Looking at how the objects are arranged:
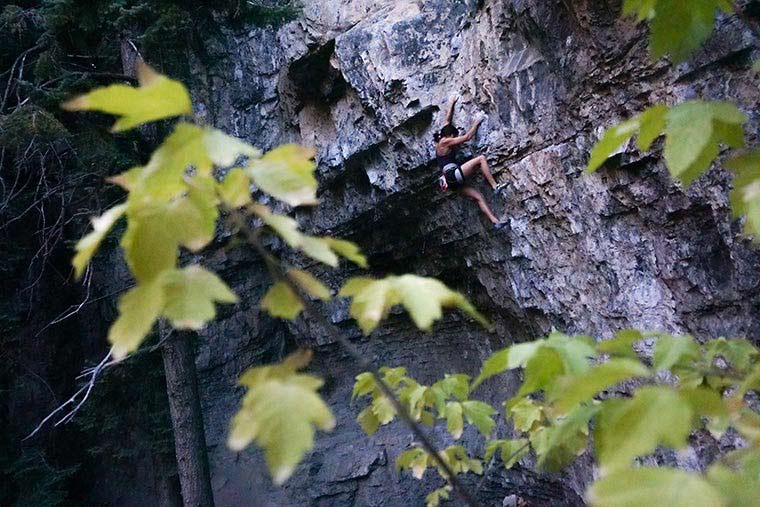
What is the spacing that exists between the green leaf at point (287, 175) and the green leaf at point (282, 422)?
0.24 meters

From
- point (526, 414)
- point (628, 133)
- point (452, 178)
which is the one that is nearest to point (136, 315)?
point (628, 133)

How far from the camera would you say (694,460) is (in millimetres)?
4449

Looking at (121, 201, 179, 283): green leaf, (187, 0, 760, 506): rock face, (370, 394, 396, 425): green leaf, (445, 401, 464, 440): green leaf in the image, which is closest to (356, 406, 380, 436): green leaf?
(370, 394, 396, 425): green leaf

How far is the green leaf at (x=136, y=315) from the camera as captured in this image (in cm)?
68

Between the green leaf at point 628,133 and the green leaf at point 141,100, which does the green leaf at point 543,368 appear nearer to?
the green leaf at point 628,133

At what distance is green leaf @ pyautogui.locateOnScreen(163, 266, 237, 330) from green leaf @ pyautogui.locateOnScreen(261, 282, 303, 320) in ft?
0.23

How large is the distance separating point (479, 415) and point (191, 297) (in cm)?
104

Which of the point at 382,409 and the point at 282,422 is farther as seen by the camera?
the point at 382,409

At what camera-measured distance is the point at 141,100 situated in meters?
0.68

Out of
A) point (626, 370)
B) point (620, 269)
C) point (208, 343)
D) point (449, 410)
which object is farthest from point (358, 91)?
point (626, 370)

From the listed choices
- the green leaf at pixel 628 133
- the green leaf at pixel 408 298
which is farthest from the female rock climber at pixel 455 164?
the green leaf at pixel 408 298

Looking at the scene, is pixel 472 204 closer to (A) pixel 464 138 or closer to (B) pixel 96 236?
(A) pixel 464 138

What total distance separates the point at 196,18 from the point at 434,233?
352cm

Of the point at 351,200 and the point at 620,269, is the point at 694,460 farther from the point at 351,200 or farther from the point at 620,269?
the point at 351,200
